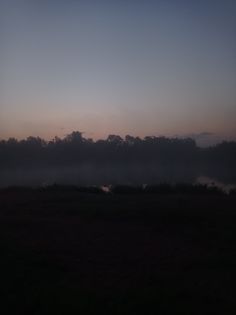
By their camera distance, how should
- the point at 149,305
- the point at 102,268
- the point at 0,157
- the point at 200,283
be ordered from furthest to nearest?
the point at 0,157, the point at 102,268, the point at 200,283, the point at 149,305

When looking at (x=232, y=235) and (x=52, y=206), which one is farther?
(x=52, y=206)

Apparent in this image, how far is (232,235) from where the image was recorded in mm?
14523

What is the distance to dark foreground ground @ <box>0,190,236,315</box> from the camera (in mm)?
8570

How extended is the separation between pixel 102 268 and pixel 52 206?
10619 mm

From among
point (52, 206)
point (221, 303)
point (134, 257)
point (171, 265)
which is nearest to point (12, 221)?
point (52, 206)

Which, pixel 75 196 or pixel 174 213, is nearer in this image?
pixel 174 213

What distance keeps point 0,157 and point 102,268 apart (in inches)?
3085

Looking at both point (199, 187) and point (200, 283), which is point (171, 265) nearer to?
point (200, 283)

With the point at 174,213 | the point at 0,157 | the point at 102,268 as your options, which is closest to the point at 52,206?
the point at 174,213

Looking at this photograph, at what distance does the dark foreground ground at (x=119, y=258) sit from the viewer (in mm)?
8570

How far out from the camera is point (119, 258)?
39.6ft

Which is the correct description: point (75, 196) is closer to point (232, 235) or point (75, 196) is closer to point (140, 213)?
point (140, 213)

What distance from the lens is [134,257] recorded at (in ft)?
40.0

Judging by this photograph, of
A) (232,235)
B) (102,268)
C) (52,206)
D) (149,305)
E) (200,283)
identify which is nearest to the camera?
(149,305)
